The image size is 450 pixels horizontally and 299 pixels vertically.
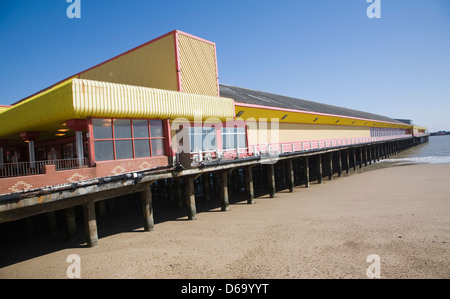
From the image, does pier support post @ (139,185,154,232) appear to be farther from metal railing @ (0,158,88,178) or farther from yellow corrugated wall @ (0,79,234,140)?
yellow corrugated wall @ (0,79,234,140)

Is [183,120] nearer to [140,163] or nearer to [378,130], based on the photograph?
[140,163]

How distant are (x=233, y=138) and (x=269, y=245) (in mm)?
9716

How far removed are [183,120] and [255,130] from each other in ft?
24.4

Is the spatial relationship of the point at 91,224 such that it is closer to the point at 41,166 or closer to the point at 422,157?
the point at 41,166

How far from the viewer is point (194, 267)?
7.94 meters

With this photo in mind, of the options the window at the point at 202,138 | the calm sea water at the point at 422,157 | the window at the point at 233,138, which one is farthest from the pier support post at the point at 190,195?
the calm sea water at the point at 422,157

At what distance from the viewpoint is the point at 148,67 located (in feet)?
53.7

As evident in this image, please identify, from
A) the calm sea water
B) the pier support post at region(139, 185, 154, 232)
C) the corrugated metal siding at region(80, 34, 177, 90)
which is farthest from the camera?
the calm sea water

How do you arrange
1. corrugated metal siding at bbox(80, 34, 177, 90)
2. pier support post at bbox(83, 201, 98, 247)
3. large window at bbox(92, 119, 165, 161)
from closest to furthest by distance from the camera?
pier support post at bbox(83, 201, 98, 247) < large window at bbox(92, 119, 165, 161) < corrugated metal siding at bbox(80, 34, 177, 90)

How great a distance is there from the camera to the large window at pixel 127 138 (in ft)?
36.7

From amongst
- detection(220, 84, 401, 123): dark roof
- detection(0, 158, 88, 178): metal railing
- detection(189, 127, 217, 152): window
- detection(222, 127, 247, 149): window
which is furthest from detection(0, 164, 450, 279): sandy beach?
detection(220, 84, 401, 123): dark roof

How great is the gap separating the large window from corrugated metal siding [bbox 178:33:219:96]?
343cm

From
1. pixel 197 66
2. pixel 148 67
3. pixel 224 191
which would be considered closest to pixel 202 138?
pixel 224 191

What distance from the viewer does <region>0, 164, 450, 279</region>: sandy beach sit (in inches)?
297
